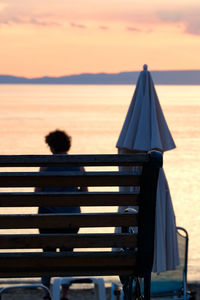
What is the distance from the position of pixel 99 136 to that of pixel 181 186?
17.3 meters

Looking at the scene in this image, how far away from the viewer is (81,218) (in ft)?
11.6

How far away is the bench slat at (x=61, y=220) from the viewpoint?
348 cm

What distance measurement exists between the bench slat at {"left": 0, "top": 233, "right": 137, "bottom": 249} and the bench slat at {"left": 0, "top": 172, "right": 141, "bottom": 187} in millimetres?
266

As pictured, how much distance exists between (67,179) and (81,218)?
20 centimetres

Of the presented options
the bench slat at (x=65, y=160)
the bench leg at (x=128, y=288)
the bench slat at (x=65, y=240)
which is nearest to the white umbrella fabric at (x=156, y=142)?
the bench leg at (x=128, y=288)

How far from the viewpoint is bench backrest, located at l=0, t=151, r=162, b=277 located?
11.2 ft

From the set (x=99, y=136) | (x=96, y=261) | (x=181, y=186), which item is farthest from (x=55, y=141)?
(x=99, y=136)

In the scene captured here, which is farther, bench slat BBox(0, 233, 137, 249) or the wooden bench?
bench slat BBox(0, 233, 137, 249)

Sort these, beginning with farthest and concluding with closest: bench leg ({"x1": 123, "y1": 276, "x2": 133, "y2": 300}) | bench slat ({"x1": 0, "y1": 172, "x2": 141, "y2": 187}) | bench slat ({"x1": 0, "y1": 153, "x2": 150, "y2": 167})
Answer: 1. bench leg ({"x1": 123, "y1": 276, "x2": 133, "y2": 300})
2. bench slat ({"x1": 0, "y1": 172, "x2": 141, "y2": 187})
3. bench slat ({"x1": 0, "y1": 153, "x2": 150, "y2": 167})

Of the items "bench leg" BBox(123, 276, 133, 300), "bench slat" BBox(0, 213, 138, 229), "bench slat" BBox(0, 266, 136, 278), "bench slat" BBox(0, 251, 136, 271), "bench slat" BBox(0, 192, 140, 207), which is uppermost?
"bench slat" BBox(0, 192, 140, 207)

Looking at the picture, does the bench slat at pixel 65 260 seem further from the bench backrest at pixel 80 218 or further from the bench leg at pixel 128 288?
the bench leg at pixel 128 288

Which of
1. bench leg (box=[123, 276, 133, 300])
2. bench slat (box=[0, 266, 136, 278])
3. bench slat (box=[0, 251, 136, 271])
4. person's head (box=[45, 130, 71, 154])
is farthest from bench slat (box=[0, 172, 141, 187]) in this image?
person's head (box=[45, 130, 71, 154])

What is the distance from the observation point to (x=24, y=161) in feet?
10.9

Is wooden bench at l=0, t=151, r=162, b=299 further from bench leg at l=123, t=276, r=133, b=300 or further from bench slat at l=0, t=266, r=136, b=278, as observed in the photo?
bench leg at l=123, t=276, r=133, b=300
